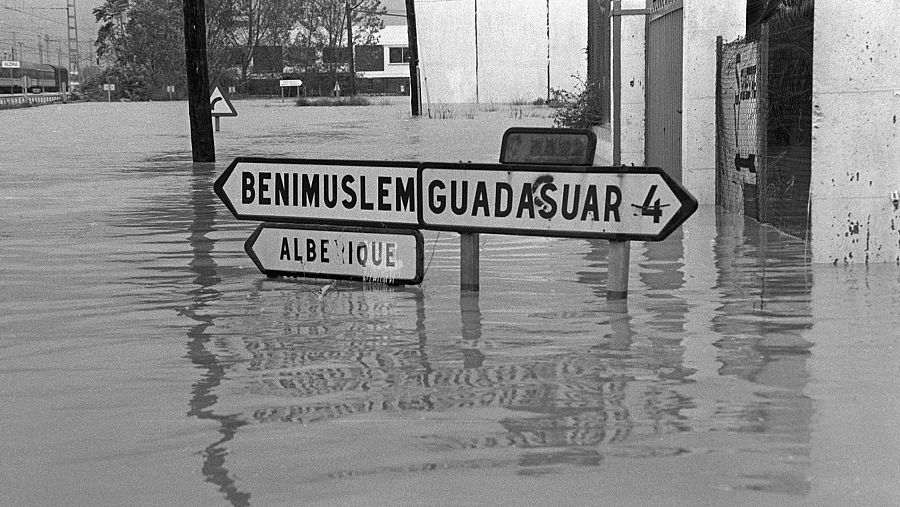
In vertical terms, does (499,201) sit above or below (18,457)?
above

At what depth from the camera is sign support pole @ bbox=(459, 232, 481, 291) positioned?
9.46 meters

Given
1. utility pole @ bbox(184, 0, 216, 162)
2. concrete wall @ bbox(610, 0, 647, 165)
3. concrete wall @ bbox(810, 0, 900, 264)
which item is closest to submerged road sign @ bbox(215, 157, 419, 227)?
concrete wall @ bbox(810, 0, 900, 264)

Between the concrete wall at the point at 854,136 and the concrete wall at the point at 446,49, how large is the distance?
152 feet

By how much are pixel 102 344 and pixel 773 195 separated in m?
8.05

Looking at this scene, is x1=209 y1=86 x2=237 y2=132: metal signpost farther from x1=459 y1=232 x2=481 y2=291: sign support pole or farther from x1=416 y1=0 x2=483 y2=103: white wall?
x1=459 y1=232 x2=481 y2=291: sign support pole

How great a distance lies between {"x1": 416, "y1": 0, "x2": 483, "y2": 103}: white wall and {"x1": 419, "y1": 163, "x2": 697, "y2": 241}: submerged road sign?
47551 mm

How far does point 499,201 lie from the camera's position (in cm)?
909

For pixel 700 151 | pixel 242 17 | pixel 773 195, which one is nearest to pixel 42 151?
pixel 700 151

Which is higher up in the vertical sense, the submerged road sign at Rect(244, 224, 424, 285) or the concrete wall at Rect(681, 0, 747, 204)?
the concrete wall at Rect(681, 0, 747, 204)

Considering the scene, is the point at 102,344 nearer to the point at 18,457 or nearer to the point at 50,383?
the point at 50,383

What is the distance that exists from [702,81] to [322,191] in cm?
731

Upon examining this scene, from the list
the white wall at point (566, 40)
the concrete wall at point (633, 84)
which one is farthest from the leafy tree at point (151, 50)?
the concrete wall at point (633, 84)

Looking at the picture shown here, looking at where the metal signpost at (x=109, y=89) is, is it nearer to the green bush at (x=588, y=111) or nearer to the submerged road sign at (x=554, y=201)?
the green bush at (x=588, y=111)

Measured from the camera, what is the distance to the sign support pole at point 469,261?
946cm
